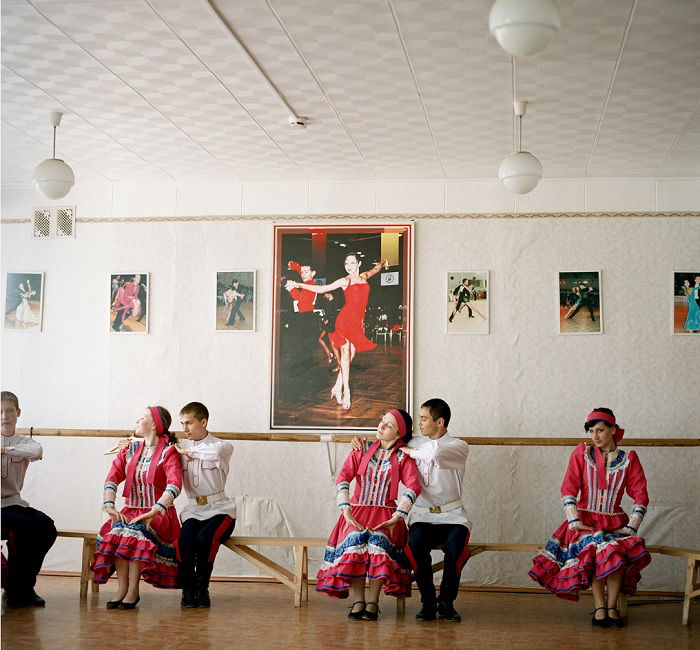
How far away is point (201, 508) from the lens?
18.6 feet

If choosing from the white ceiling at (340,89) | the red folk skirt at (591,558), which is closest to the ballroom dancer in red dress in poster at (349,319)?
the white ceiling at (340,89)

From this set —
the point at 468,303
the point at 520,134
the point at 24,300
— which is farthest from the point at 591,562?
the point at 24,300

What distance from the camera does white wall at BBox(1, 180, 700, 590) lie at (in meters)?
6.44

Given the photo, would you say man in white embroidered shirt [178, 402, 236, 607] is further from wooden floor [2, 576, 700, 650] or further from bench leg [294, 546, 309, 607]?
bench leg [294, 546, 309, 607]

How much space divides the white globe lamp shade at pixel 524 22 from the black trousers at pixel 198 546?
3627 mm

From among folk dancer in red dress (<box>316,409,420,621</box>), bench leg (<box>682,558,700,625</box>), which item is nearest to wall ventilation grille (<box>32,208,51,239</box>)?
folk dancer in red dress (<box>316,409,420,621</box>)

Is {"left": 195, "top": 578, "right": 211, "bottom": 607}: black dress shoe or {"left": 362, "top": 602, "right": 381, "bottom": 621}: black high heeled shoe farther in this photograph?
{"left": 195, "top": 578, "right": 211, "bottom": 607}: black dress shoe

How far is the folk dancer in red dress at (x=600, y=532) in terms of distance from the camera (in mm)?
5164

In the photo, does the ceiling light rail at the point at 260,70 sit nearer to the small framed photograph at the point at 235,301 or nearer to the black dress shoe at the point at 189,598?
the small framed photograph at the point at 235,301

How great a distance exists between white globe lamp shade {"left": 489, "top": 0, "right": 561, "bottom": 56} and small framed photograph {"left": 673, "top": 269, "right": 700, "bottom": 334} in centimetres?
378

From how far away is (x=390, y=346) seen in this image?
667cm

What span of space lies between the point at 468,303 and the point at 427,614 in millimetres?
2446

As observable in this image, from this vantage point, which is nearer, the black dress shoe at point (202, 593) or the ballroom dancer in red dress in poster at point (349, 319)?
the black dress shoe at point (202, 593)

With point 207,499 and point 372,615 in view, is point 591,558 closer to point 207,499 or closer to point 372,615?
point 372,615
